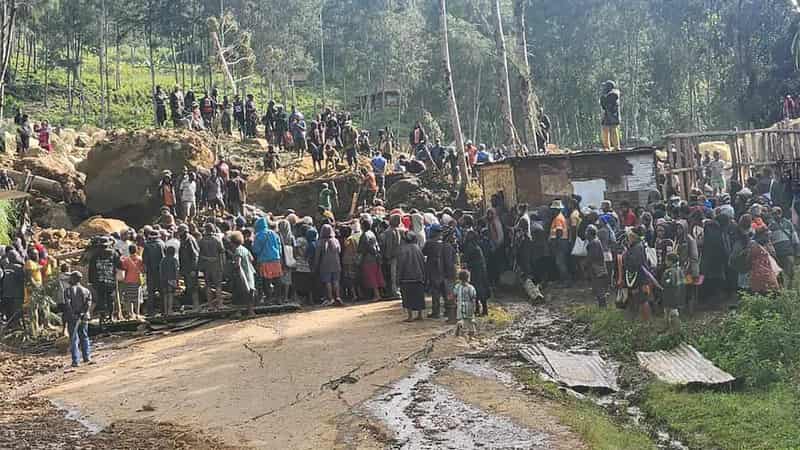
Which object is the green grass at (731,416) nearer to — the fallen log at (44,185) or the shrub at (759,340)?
the shrub at (759,340)

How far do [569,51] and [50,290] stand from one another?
4077 cm

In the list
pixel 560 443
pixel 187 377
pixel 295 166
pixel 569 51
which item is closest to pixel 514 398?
pixel 560 443

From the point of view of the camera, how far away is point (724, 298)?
14.8 m

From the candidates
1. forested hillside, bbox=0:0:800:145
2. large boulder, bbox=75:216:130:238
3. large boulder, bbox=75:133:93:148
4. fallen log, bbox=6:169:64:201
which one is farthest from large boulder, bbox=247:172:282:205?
forested hillside, bbox=0:0:800:145

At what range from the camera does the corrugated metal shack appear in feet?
69.1

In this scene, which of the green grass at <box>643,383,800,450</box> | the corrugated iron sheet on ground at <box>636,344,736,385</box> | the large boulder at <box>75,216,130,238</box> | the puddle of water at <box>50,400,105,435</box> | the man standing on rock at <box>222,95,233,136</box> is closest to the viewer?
the green grass at <box>643,383,800,450</box>

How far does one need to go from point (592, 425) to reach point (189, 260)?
9403mm

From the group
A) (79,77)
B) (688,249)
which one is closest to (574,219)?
(688,249)

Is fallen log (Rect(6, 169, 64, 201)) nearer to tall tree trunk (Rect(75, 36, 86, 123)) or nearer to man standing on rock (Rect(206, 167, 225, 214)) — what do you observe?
man standing on rock (Rect(206, 167, 225, 214))

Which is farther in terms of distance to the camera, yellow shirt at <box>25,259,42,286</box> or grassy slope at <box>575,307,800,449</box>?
yellow shirt at <box>25,259,42,286</box>

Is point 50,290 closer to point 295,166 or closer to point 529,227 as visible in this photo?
point 529,227

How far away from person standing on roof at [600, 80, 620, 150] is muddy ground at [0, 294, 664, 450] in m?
7.39

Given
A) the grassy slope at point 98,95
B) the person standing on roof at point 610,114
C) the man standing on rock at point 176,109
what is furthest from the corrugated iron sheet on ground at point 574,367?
the grassy slope at point 98,95

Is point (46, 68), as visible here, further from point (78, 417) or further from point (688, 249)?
point (688, 249)
